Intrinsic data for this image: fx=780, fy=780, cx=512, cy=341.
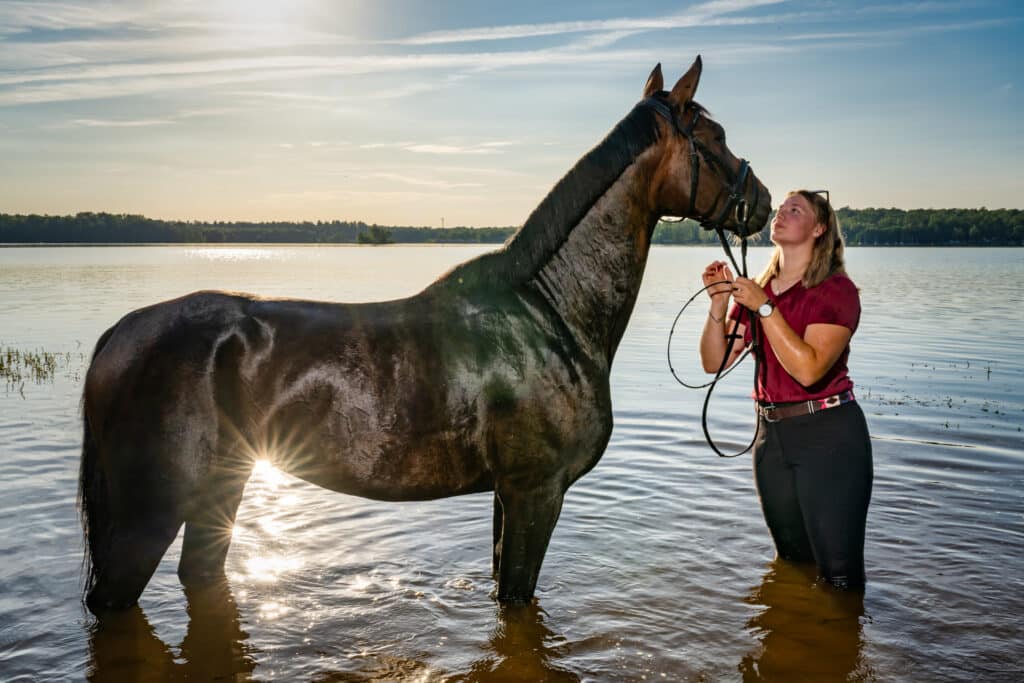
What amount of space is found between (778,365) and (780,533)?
1312 millimetres

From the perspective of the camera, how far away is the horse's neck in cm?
417

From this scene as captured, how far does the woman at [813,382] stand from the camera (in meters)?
4.54

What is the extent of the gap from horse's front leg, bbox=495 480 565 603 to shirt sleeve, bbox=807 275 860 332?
186cm

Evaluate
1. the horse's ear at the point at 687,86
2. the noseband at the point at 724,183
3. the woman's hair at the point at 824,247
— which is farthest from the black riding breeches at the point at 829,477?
the horse's ear at the point at 687,86

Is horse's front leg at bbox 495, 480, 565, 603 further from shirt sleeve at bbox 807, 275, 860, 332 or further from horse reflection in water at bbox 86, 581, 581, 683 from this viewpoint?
shirt sleeve at bbox 807, 275, 860, 332

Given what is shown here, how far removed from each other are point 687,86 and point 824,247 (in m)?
1.40

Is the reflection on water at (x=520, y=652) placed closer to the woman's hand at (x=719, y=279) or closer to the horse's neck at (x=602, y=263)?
the horse's neck at (x=602, y=263)

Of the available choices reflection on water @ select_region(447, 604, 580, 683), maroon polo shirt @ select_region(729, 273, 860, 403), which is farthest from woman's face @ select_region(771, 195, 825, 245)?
reflection on water @ select_region(447, 604, 580, 683)

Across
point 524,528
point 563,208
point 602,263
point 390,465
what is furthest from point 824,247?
point 390,465

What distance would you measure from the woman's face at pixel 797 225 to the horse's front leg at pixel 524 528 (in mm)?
2107

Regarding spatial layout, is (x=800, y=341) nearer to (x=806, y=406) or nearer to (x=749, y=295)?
(x=749, y=295)

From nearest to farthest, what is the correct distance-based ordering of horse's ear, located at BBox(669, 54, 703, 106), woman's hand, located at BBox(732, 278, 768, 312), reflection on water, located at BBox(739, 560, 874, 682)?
horse's ear, located at BBox(669, 54, 703, 106) < reflection on water, located at BBox(739, 560, 874, 682) < woman's hand, located at BBox(732, 278, 768, 312)

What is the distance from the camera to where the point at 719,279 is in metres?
4.86

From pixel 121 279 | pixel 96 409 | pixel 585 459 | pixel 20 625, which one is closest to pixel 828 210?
pixel 585 459
